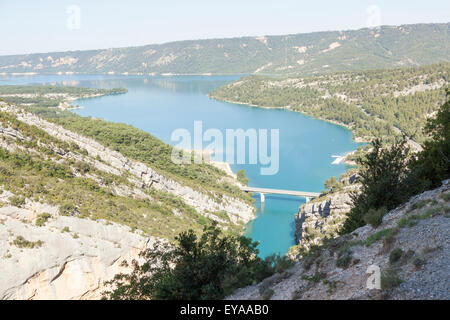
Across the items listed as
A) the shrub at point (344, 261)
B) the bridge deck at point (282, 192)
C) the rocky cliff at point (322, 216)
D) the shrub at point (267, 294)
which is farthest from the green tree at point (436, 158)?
the bridge deck at point (282, 192)

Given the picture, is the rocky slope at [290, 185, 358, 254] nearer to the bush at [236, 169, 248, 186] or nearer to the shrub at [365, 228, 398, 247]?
the bush at [236, 169, 248, 186]

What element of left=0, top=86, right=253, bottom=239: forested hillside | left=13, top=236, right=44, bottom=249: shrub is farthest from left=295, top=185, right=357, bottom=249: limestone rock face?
left=13, top=236, right=44, bottom=249: shrub

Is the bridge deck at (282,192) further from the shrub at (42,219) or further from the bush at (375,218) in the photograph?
the shrub at (42,219)

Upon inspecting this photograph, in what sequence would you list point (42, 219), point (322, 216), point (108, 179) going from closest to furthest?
point (42, 219)
point (108, 179)
point (322, 216)

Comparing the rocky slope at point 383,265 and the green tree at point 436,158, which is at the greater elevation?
the green tree at point 436,158
